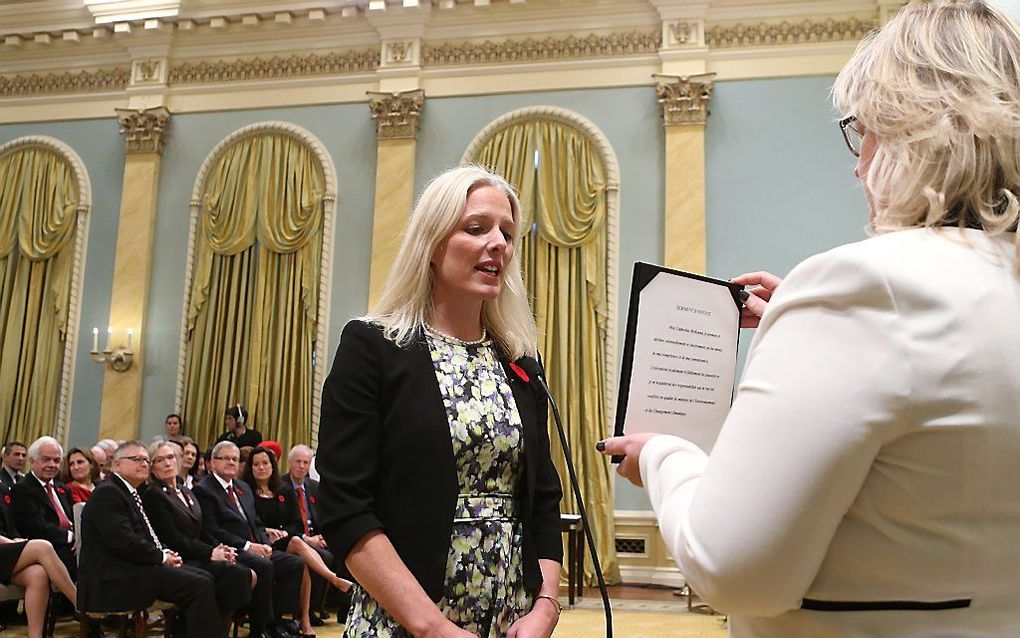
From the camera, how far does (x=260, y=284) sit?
10586 millimetres

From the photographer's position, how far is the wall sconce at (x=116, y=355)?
34.7ft

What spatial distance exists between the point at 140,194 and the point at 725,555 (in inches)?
442

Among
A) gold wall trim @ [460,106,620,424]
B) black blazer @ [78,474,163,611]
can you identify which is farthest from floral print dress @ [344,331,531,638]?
gold wall trim @ [460,106,620,424]

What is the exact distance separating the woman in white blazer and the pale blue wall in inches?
431

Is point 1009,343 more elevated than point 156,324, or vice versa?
point 156,324

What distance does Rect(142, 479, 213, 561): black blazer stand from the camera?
5.97 m

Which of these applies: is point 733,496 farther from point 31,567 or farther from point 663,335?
point 31,567

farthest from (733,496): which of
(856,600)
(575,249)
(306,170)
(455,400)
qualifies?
(306,170)

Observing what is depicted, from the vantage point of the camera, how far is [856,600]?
99 centimetres

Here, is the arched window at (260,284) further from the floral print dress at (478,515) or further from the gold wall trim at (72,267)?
the floral print dress at (478,515)

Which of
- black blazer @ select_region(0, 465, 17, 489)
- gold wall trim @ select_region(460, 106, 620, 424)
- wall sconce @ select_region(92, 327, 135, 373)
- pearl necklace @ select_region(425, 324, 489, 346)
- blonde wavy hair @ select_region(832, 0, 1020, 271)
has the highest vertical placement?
gold wall trim @ select_region(460, 106, 620, 424)

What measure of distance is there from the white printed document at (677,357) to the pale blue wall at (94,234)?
34.4ft

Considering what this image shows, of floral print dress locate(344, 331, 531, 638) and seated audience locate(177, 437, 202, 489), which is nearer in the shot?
floral print dress locate(344, 331, 531, 638)

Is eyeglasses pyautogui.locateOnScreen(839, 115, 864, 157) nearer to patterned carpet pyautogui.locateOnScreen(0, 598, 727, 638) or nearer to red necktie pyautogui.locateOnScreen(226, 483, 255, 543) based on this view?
patterned carpet pyautogui.locateOnScreen(0, 598, 727, 638)
